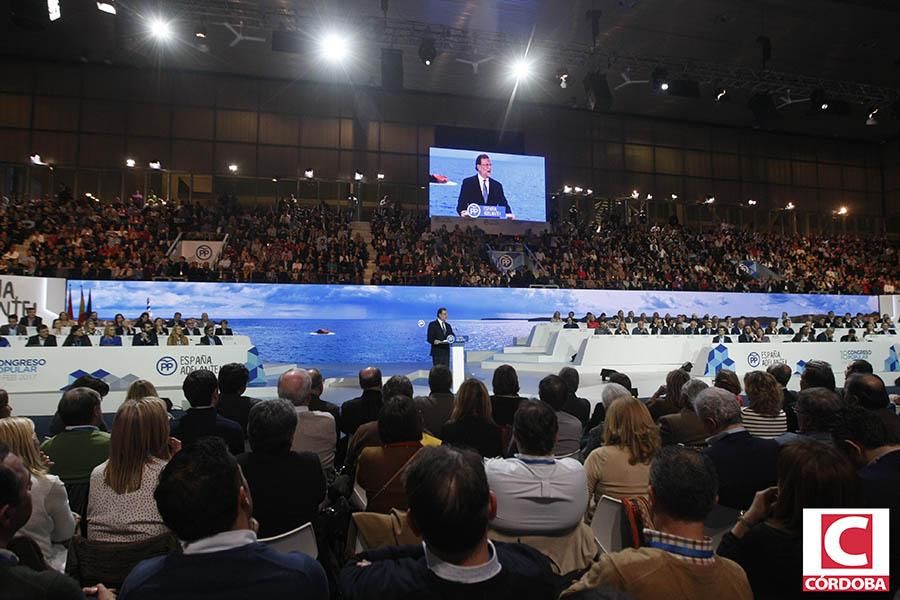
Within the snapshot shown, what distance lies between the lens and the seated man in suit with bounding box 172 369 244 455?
3.10 m

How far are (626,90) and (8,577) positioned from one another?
64.9 ft

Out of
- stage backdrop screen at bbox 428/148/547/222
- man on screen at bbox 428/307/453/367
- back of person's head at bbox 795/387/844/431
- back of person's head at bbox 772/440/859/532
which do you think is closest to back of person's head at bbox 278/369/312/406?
back of person's head at bbox 772/440/859/532

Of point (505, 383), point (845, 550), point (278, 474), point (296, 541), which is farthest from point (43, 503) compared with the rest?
point (505, 383)

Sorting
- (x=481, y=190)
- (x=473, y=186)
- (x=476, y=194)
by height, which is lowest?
(x=476, y=194)

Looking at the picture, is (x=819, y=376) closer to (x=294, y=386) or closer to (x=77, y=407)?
(x=294, y=386)

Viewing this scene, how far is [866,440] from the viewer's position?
84.7 inches

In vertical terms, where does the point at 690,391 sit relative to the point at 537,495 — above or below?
above

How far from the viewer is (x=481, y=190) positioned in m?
17.4

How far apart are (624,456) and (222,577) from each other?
69.8 inches

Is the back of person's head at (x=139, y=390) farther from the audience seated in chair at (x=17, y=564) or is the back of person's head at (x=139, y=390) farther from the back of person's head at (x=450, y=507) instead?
the back of person's head at (x=450, y=507)

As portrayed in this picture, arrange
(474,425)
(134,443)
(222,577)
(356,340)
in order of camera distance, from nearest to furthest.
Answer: (222,577) → (134,443) → (474,425) → (356,340)

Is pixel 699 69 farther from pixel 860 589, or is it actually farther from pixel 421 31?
pixel 860 589

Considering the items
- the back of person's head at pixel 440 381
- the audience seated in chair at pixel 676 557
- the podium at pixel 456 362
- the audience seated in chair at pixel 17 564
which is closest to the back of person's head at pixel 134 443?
the audience seated in chair at pixel 17 564

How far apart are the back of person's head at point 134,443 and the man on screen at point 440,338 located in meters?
5.95
